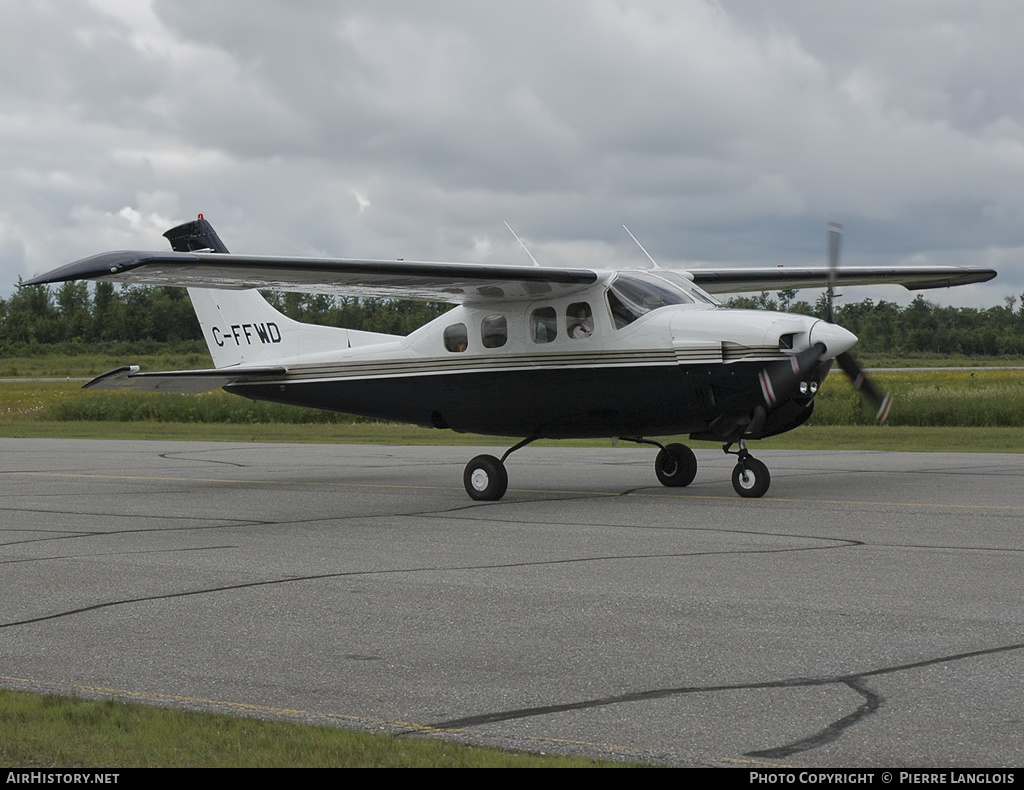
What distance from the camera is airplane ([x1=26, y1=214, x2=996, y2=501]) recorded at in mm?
12984

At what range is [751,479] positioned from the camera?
45.3 ft

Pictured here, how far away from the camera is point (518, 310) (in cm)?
1512

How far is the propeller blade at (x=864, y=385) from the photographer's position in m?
14.0

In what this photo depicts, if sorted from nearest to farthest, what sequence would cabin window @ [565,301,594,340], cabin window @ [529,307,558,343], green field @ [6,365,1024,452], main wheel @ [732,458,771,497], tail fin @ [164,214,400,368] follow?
1. main wheel @ [732,458,771,497]
2. cabin window @ [565,301,594,340]
3. cabin window @ [529,307,558,343]
4. tail fin @ [164,214,400,368]
5. green field @ [6,365,1024,452]

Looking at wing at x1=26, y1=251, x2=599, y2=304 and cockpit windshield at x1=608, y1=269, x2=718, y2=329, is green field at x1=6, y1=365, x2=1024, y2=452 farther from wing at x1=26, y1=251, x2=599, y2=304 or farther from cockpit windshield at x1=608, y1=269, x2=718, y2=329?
cockpit windshield at x1=608, y1=269, x2=718, y2=329

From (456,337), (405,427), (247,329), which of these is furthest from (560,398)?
(405,427)

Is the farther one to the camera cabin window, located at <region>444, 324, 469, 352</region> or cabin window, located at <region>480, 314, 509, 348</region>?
cabin window, located at <region>444, 324, 469, 352</region>

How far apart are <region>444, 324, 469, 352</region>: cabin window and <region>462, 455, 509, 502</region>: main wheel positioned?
5.64ft

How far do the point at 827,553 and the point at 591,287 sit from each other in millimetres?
5850

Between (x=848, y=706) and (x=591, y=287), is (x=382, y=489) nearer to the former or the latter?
(x=591, y=287)

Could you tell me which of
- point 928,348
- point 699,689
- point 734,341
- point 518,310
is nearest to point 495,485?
point 518,310

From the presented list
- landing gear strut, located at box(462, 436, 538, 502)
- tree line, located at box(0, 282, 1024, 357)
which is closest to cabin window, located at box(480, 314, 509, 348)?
landing gear strut, located at box(462, 436, 538, 502)

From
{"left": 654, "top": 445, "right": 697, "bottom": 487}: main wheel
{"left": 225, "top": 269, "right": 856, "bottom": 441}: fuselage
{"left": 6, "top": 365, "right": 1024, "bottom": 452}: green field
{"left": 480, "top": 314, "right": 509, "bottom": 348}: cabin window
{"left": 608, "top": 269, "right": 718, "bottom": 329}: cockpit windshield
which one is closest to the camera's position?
{"left": 225, "top": 269, "right": 856, "bottom": 441}: fuselage

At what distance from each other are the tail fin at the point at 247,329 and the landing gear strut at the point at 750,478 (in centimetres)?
551
